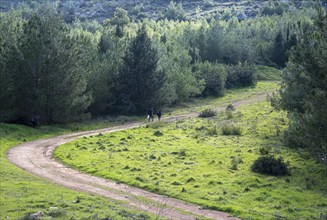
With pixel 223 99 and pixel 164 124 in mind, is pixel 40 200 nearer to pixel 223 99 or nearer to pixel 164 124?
pixel 164 124

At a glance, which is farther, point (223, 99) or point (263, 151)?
point (223, 99)

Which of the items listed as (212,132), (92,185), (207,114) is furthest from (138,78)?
(92,185)

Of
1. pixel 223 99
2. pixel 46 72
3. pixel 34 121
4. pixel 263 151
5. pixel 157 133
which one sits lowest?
pixel 223 99

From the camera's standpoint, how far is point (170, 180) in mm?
31531

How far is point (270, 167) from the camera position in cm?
3397

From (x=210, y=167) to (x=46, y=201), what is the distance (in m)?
14.9

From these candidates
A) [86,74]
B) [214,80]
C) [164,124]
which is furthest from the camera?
[214,80]

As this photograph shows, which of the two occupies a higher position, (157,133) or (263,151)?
(263,151)

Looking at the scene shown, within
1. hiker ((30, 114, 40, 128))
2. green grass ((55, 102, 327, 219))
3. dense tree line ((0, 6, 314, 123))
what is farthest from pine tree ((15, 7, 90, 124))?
green grass ((55, 102, 327, 219))

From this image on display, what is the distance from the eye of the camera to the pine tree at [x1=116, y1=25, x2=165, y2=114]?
7288 centimetres

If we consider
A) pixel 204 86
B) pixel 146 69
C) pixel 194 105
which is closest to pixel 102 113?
pixel 146 69

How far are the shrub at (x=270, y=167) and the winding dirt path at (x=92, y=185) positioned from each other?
9344 mm

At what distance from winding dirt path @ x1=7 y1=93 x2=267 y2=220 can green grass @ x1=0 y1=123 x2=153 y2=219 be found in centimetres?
124

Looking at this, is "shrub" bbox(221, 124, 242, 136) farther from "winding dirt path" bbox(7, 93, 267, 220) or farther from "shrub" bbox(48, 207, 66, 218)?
"shrub" bbox(48, 207, 66, 218)
